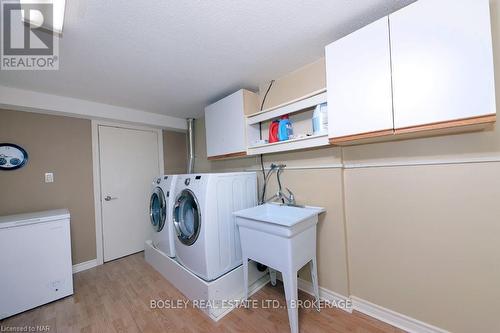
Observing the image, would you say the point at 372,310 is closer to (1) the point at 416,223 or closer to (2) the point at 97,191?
(1) the point at 416,223

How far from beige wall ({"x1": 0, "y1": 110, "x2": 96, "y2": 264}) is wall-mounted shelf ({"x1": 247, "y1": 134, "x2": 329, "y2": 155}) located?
7.39 feet

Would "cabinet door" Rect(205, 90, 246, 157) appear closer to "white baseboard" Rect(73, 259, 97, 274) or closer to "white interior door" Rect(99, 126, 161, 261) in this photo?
"white interior door" Rect(99, 126, 161, 261)

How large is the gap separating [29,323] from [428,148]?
336cm

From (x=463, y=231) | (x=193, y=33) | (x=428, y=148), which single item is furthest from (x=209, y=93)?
(x=463, y=231)

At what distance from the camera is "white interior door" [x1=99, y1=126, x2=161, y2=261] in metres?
2.80

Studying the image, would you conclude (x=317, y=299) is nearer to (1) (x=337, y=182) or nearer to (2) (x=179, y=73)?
(1) (x=337, y=182)

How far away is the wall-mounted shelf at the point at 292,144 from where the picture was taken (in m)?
1.59

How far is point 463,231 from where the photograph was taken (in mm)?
1226

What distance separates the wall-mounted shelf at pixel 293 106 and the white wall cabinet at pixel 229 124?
13 cm

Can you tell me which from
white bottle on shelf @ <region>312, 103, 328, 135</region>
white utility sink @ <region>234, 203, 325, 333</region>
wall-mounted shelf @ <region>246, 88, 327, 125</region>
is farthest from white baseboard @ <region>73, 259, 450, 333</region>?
wall-mounted shelf @ <region>246, 88, 327, 125</region>

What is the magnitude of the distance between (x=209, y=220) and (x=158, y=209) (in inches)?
42.8

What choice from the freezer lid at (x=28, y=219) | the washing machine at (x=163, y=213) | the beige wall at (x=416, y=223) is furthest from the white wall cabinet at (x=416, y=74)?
the freezer lid at (x=28, y=219)

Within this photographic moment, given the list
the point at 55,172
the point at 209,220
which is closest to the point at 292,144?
the point at 209,220

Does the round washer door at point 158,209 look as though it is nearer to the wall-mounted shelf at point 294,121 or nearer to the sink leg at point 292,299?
the wall-mounted shelf at point 294,121
